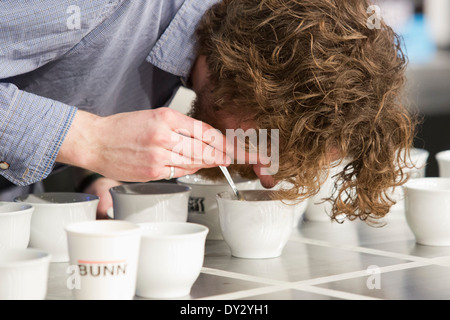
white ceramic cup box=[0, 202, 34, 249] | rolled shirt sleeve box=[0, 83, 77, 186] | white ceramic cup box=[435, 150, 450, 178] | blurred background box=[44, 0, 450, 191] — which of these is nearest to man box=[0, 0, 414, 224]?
rolled shirt sleeve box=[0, 83, 77, 186]

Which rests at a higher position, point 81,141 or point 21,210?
point 81,141

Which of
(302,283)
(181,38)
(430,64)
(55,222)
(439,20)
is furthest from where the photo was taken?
(439,20)

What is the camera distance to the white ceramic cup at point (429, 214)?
1.19m

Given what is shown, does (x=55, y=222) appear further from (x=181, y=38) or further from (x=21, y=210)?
(x=181, y=38)

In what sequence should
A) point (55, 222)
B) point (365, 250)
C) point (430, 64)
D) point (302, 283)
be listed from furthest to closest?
point (430, 64)
point (365, 250)
point (55, 222)
point (302, 283)

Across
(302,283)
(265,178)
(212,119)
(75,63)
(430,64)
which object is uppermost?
(430,64)

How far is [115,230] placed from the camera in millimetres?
867

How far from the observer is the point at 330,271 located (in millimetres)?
1021

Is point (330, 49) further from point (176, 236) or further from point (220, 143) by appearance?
point (176, 236)

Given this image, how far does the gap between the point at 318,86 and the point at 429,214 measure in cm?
36

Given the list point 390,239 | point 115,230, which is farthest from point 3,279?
point 390,239

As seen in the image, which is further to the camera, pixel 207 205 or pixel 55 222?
pixel 207 205

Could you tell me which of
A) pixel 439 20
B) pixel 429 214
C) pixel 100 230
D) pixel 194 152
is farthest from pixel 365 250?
pixel 439 20

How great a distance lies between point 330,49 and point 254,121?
0.17 m
